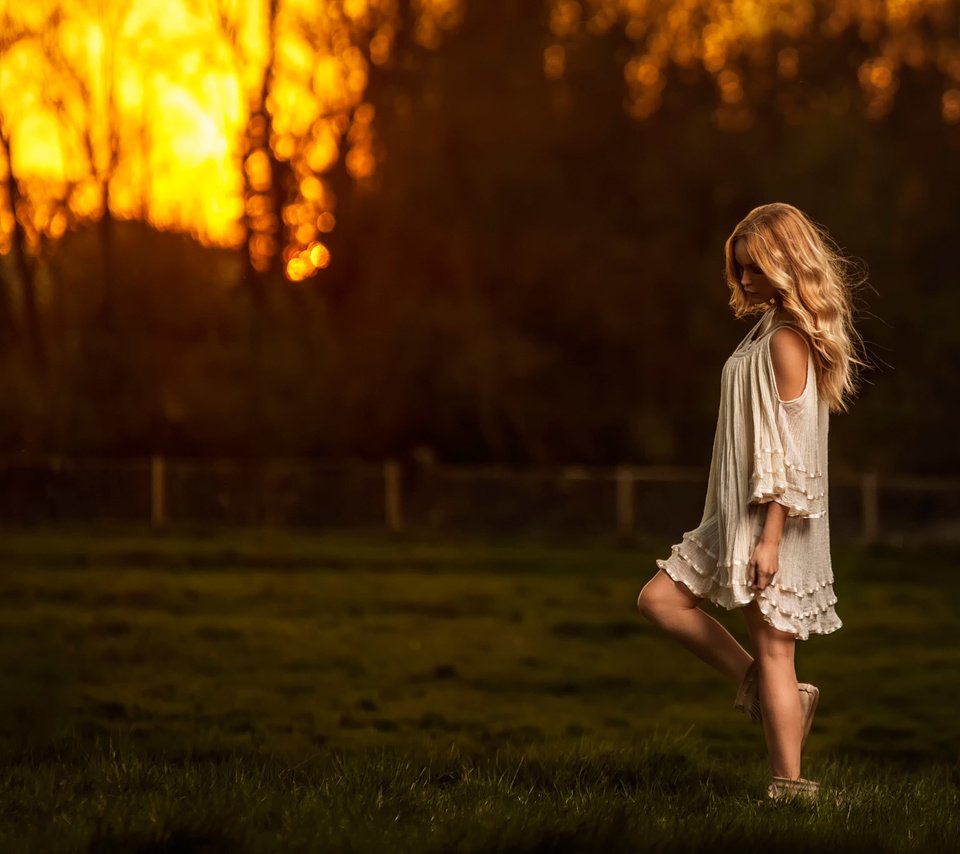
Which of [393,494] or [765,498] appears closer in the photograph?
[765,498]

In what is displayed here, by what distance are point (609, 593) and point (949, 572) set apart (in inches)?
198

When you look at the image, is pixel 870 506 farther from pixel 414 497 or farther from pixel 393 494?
pixel 393 494

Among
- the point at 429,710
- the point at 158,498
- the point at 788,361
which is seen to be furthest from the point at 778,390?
the point at 158,498

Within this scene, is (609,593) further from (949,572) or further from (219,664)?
(219,664)

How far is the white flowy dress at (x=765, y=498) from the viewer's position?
219 inches

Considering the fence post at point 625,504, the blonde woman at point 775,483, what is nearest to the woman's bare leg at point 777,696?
the blonde woman at point 775,483

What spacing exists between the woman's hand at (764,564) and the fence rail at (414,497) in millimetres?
19353

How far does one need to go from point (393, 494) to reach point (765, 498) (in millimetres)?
21809

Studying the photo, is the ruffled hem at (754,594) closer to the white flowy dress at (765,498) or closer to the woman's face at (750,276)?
the white flowy dress at (765,498)

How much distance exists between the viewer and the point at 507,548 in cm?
2427

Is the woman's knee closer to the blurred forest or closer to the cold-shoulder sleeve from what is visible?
the cold-shoulder sleeve

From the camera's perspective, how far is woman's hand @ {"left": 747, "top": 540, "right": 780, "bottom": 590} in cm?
550

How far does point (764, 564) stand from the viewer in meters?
5.50

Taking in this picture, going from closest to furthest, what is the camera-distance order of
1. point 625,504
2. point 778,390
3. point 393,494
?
point 778,390, point 625,504, point 393,494
